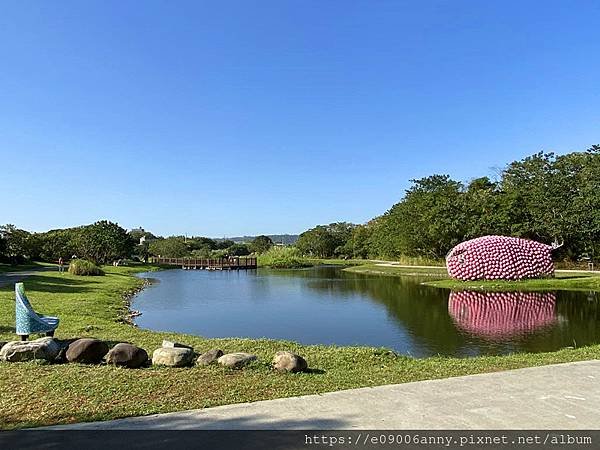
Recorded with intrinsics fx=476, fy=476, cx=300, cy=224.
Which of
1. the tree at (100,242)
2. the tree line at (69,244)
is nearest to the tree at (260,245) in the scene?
the tree line at (69,244)

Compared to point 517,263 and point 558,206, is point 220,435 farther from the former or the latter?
point 558,206

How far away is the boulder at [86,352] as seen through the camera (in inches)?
237

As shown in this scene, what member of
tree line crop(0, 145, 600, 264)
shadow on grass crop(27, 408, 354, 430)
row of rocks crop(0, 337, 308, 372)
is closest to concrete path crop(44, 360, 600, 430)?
shadow on grass crop(27, 408, 354, 430)

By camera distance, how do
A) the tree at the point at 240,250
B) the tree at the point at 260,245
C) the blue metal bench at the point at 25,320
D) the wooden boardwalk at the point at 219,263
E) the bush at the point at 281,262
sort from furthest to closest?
the tree at the point at 260,245
the tree at the point at 240,250
the bush at the point at 281,262
the wooden boardwalk at the point at 219,263
the blue metal bench at the point at 25,320

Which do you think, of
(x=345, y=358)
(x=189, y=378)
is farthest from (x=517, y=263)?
(x=189, y=378)

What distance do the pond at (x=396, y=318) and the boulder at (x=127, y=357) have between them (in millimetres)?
5884

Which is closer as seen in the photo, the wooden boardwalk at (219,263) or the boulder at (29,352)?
the boulder at (29,352)

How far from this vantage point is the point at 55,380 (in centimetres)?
521

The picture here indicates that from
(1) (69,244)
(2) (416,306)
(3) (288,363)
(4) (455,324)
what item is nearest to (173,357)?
(3) (288,363)

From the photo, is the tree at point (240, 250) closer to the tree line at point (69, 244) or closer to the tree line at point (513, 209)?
the tree line at point (69, 244)

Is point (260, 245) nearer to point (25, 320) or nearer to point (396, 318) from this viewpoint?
point (396, 318)

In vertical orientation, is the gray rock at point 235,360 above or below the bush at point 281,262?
below

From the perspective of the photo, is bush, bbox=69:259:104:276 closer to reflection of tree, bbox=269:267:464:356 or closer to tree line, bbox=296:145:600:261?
reflection of tree, bbox=269:267:464:356

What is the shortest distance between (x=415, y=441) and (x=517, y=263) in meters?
22.9
